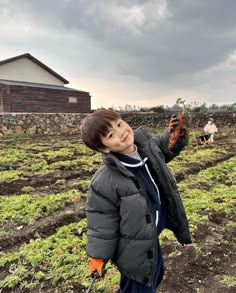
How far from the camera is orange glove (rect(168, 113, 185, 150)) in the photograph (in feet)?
6.93

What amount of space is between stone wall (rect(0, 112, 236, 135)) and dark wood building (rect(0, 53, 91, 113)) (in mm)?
3113

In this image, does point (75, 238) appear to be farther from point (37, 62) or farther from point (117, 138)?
point (37, 62)

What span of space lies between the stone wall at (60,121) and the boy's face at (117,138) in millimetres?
20059

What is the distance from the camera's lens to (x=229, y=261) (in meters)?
3.29

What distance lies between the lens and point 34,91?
25.9 meters

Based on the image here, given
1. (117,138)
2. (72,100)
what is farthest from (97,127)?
(72,100)

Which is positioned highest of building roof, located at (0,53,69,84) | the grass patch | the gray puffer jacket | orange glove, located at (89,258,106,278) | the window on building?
building roof, located at (0,53,69,84)

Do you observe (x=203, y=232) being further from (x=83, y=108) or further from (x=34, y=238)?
(x=83, y=108)

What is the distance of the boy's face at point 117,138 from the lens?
1.89 metres

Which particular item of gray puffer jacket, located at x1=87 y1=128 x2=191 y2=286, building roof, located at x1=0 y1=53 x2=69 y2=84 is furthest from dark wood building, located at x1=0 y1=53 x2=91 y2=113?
gray puffer jacket, located at x1=87 y1=128 x2=191 y2=286

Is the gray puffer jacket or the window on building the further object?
the window on building

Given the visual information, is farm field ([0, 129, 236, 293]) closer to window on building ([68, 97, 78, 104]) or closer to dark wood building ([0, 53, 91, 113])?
dark wood building ([0, 53, 91, 113])

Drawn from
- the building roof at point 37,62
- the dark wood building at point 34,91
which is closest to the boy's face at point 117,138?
the dark wood building at point 34,91

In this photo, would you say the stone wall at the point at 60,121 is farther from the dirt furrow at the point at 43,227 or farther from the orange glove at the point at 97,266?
the orange glove at the point at 97,266
